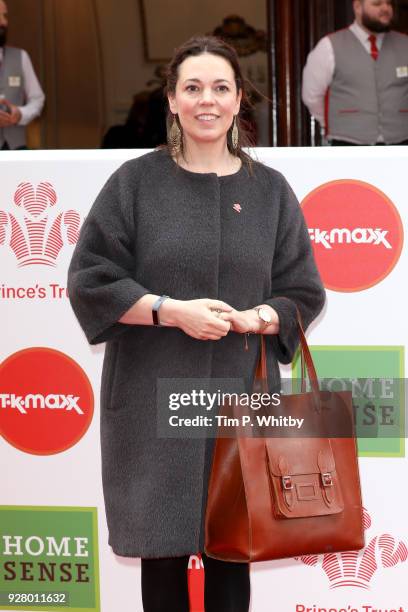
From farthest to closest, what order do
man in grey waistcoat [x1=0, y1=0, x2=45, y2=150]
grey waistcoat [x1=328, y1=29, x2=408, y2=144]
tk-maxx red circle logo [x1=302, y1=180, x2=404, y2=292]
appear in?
1. man in grey waistcoat [x1=0, y1=0, x2=45, y2=150]
2. grey waistcoat [x1=328, y1=29, x2=408, y2=144]
3. tk-maxx red circle logo [x1=302, y1=180, x2=404, y2=292]

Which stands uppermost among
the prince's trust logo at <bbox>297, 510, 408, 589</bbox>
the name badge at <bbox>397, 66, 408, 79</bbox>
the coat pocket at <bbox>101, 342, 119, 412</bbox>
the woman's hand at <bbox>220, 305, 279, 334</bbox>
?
the name badge at <bbox>397, 66, 408, 79</bbox>

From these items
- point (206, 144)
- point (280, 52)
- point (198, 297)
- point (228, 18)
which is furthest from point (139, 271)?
point (228, 18)

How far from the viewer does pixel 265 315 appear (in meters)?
2.23

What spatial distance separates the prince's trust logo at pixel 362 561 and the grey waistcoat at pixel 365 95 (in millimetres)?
2540

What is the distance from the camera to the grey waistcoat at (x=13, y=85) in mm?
5215

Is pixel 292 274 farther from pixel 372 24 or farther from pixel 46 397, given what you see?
pixel 372 24

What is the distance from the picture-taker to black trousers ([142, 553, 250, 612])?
2.31 meters

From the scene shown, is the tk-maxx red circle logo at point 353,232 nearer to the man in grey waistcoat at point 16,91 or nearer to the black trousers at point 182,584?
the black trousers at point 182,584

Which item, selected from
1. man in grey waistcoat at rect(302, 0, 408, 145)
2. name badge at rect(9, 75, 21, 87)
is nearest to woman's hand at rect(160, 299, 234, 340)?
man in grey waistcoat at rect(302, 0, 408, 145)

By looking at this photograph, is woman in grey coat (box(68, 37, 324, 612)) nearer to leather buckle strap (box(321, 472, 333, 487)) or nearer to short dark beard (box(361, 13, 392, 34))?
leather buckle strap (box(321, 472, 333, 487))

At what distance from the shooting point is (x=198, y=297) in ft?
7.38

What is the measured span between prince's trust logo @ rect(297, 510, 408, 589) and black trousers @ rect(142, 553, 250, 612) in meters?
0.54

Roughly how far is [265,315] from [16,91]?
3.41 meters

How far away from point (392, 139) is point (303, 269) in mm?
2755
